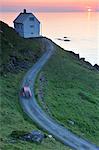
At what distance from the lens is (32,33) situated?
106m

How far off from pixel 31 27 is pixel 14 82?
40.0m

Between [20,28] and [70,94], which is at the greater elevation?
[20,28]

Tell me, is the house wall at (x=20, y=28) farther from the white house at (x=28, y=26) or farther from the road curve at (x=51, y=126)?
the road curve at (x=51, y=126)

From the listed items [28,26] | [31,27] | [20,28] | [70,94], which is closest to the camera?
[70,94]

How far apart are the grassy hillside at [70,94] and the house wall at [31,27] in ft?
43.9

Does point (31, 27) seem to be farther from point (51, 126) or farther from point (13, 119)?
point (13, 119)

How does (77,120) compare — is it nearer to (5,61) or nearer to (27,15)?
(5,61)

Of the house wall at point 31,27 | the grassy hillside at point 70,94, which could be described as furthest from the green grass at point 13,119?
the house wall at point 31,27

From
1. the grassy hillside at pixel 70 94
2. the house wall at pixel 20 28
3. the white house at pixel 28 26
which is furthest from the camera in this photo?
the house wall at pixel 20 28

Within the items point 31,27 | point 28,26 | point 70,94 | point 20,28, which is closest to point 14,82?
point 70,94

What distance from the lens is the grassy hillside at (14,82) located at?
41.4m

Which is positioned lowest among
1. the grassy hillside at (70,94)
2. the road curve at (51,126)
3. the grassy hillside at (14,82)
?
the grassy hillside at (70,94)

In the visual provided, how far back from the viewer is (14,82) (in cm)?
6988

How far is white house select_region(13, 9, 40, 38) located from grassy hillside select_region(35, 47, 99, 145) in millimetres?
13634
